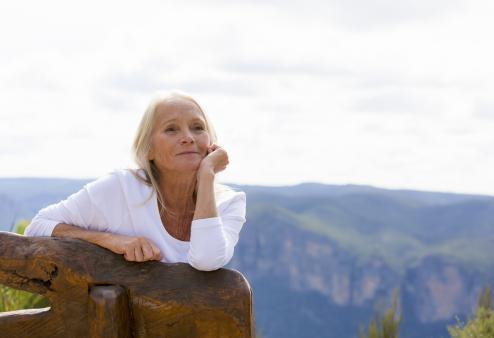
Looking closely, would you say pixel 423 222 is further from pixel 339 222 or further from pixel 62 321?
pixel 62 321

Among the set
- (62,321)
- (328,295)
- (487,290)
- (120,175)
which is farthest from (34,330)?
(328,295)

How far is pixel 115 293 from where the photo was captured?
2885 millimetres

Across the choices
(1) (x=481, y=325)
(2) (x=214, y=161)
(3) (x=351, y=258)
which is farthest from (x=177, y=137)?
(3) (x=351, y=258)

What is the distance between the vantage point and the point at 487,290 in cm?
1035

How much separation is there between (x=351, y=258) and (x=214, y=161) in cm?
7757

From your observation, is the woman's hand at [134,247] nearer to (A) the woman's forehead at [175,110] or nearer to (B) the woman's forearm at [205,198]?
(B) the woman's forearm at [205,198]

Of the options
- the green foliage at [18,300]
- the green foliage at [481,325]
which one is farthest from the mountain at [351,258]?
the green foliage at [18,300]

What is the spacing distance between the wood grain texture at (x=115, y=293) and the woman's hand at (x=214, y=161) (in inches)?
15.6

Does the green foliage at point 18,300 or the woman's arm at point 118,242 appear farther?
the green foliage at point 18,300

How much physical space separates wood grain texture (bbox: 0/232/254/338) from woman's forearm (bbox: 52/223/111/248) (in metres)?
0.02

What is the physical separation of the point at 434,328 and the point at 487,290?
207 feet

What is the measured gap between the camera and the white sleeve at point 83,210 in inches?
117

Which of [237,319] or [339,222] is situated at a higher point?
[237,319]

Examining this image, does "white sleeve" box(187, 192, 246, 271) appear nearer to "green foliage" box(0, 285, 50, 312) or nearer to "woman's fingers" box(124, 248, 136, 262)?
"woman's fingers" box(124, 248, 136, 262)
